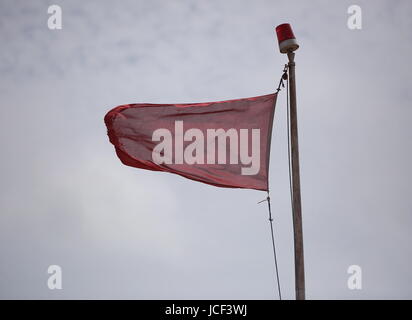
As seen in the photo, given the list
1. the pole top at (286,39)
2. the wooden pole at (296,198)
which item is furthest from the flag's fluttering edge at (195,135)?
the pole top at (286,39)

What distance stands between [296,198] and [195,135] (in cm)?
316

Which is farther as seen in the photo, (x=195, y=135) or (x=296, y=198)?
(x=195, y=135)

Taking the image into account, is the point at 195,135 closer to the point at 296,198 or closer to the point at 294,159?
Answer: the point at 294,159

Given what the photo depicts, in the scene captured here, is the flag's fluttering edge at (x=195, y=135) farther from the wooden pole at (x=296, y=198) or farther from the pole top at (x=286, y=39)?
the pole top at (x=286, y=39)

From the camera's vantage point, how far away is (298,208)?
35.4 ft

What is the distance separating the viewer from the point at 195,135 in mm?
12883

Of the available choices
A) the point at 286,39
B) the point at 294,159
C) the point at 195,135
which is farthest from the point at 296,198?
the point at 286,39

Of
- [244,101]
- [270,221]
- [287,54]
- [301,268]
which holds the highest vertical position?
[287,54]

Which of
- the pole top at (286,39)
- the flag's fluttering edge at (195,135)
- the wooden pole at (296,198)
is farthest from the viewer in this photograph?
the flag's fluttering edge at (195,135)

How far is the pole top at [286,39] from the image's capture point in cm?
1184
